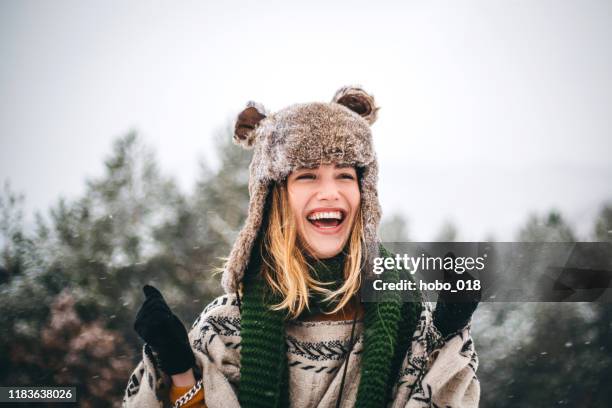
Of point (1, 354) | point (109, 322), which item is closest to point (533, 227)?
point (109, 322)

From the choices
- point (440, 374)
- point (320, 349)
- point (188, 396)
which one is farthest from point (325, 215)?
point (188, 396)

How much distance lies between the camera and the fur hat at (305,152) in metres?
1.67

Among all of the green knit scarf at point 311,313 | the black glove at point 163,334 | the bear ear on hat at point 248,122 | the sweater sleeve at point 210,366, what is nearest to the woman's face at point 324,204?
the green knit scarf at point 311,313

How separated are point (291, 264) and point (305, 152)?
45cm

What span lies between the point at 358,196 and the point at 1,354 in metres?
8.47

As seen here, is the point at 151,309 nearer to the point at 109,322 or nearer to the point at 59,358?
the point at 109,322

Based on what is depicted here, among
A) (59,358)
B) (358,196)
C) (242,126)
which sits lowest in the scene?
(59,358)

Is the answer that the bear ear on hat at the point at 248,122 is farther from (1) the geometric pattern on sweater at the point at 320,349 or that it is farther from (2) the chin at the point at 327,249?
(1) the geometric pattern on sweater at the point at 320,349

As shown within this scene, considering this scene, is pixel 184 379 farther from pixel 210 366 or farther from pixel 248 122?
pixel 248 122

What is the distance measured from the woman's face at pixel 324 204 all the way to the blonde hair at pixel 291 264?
6 cm

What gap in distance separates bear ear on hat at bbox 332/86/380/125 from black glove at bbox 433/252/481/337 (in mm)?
732

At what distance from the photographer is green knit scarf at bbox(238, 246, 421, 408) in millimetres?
1602

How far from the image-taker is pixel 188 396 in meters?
1.56

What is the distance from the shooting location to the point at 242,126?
1943mm
